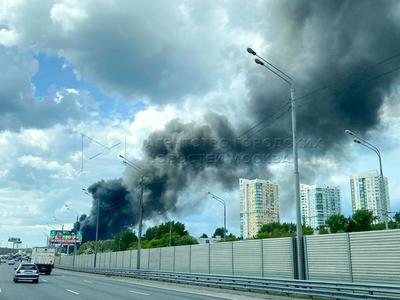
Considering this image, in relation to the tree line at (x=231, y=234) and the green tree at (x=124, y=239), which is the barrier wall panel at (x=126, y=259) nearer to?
the tree line at (x=231, y=234)

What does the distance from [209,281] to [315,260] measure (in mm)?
8212

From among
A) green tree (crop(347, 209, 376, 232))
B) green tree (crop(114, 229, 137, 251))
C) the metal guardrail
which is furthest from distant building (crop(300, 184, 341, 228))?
green tree (crop(114, 229, 137, 251))

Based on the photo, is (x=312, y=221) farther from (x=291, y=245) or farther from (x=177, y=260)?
(x=291, y=245)

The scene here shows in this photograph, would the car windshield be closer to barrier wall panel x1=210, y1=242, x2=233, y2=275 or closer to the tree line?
barrier wall panel x1=210, y1=242, x2=233, y2=275

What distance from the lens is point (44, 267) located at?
5294 centimetres

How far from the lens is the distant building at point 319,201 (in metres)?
81.8

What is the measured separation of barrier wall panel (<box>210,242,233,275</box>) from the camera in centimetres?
2955

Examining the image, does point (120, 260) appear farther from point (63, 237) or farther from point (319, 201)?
point (63, 237)

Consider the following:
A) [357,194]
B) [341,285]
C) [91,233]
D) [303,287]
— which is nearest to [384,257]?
[341,285]

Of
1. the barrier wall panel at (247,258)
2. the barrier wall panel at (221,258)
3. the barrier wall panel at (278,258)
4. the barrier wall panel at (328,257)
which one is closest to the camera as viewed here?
the barrier wall panel at (328,257)

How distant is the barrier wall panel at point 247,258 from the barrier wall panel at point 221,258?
0.68 meters

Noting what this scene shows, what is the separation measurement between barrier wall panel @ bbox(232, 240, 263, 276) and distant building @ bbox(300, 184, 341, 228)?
5462 centimetres

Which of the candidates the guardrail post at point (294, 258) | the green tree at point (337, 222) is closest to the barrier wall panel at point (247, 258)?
the guardrail post at point (294, 258)

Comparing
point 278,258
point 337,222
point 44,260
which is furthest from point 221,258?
point 337,222
